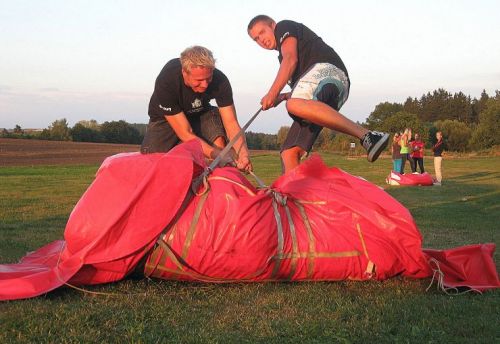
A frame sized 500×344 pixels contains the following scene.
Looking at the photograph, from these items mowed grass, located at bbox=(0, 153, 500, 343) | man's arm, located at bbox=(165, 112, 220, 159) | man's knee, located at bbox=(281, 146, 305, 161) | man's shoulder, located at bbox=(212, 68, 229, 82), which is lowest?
mowed grass, located at bbox=(0, 153, 500, 343)

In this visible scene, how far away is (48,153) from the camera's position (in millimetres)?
42625

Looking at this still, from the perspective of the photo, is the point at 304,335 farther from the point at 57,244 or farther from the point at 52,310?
the point at 57,244

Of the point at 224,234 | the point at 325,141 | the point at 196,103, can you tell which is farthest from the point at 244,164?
the point at 325,141

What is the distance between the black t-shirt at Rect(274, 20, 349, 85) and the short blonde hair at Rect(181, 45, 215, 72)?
104cm

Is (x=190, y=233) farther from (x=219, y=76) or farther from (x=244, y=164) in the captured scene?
(x=219, y=76)

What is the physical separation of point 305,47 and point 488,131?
199 feet

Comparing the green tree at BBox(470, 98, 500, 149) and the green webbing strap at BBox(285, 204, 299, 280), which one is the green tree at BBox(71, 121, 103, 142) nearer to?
the green tree at BBox(470, 98, 500, 149)

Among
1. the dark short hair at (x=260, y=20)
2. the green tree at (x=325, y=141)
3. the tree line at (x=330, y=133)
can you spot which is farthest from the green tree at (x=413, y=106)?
the dark short hair at (x=260, y=20)

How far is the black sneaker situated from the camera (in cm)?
458

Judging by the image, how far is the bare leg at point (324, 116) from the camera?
4633 mm

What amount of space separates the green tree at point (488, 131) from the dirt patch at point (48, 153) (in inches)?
1471

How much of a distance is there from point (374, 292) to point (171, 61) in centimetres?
281

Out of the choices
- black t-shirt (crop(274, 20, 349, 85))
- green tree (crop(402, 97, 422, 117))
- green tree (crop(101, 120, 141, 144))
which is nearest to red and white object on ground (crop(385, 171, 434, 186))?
black t-shirt (crop(274, 20, 349, 85))

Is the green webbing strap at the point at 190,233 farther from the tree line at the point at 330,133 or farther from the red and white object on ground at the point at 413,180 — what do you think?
the tree line at the point at 330,133
